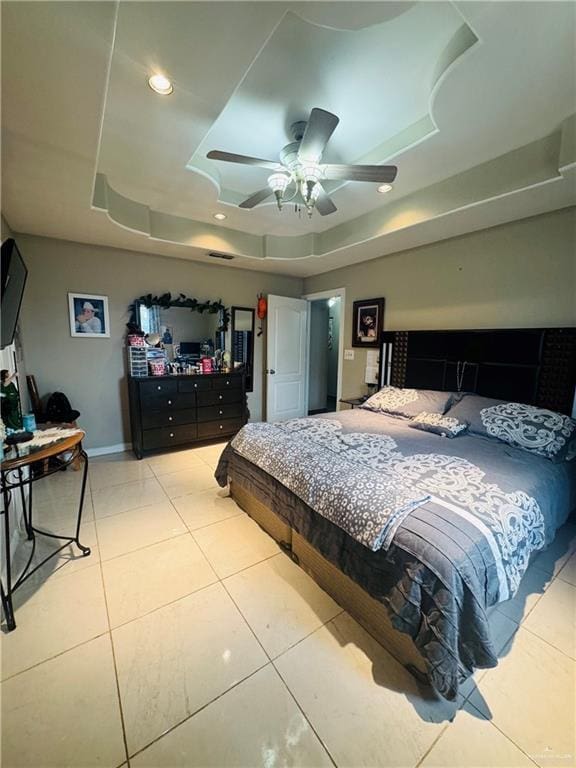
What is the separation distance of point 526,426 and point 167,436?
3.50m

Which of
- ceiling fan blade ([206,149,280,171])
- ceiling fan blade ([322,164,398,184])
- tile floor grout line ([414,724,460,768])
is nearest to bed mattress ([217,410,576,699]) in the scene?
tile floor grout line ([414,724,460,768])

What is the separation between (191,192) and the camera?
2.69 m

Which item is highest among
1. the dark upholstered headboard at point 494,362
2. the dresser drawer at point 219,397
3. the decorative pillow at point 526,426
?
the dark upholstered headboard at point 494,362

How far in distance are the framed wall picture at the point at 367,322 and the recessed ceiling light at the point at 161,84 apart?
290cm

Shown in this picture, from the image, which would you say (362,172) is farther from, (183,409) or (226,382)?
(183,409)

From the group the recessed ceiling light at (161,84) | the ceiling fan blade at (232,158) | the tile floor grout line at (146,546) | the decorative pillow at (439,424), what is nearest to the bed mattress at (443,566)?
the decorative pillow at (439,424)

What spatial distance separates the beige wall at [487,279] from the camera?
243cm

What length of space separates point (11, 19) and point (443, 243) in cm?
332

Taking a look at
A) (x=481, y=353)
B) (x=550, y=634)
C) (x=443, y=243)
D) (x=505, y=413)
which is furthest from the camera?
(x=443, y=243)

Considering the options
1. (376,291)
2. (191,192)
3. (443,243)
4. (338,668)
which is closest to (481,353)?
(443,243)

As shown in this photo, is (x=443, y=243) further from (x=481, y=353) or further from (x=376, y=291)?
(x=481, y=353)

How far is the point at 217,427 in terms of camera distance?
4.05 meters

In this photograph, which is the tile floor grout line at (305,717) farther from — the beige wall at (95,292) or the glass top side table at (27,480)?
the beige wall at (95,292)

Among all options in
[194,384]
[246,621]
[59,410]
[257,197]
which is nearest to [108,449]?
[59,410]
